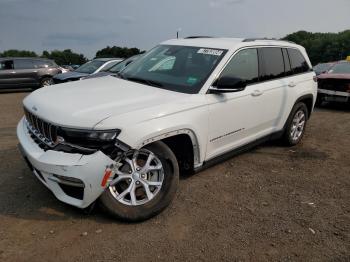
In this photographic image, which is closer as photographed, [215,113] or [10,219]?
[10,219]

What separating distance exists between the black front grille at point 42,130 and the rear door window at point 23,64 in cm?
1322

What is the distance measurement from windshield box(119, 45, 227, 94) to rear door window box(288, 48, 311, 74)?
5.99ft

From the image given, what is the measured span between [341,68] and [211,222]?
9172 millimetres

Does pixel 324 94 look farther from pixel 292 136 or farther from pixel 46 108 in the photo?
pixel 46 108

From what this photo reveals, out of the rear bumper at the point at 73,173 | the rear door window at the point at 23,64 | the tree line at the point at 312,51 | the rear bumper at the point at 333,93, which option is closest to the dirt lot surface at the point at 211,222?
the rear bumper at the point at 73,173

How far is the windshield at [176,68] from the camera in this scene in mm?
4230

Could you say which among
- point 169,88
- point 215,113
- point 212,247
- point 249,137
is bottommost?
point 212,247

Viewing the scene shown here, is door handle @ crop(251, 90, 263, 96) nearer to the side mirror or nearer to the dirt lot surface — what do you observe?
the side mirror

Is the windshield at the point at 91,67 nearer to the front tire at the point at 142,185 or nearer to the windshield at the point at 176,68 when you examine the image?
the windshield at the point at 176,68

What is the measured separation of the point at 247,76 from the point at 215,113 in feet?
3.14

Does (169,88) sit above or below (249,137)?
above

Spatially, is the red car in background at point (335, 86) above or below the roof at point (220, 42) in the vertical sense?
below

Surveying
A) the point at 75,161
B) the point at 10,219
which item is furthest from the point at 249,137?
the point at 10,219

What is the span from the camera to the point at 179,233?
3482 mm
